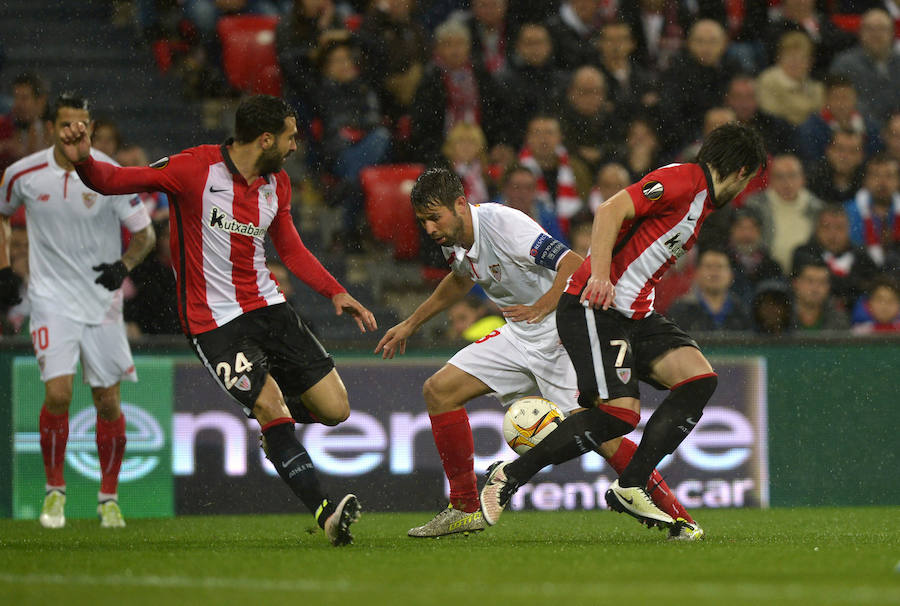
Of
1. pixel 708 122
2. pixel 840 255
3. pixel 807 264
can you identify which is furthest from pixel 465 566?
pixel 708 122

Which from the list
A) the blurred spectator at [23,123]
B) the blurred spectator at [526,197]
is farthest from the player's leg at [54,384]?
the blurred spectator at [526,197]

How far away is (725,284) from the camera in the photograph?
945 cm

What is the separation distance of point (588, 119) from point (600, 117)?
0.10m

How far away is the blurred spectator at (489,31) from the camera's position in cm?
1128

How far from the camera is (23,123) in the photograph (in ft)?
34.2

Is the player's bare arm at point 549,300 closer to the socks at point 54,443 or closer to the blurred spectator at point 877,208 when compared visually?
the socks at point 54,443

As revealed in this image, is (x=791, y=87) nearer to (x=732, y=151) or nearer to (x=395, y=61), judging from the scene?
(x=395, y=61)

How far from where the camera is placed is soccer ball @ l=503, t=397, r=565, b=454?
6.18 metres

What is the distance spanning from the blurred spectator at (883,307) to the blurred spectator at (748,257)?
2.05 feet

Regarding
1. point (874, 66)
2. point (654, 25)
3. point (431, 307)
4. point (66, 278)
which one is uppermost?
point (654, 25)

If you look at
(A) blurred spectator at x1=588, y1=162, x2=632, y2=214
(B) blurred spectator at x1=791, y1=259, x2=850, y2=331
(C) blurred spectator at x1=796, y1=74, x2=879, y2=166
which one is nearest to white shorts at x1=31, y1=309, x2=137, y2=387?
(A) blurred spectator at x1=588, y1=162, x2=632, y2=214

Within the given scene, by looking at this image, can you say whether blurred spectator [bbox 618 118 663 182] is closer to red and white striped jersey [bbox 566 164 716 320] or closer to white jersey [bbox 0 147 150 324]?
white jersey [bbox 0 147 150 324]

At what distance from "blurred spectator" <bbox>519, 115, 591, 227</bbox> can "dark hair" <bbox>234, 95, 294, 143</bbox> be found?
4.28 metres

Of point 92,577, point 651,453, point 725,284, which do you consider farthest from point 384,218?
point 92,577
